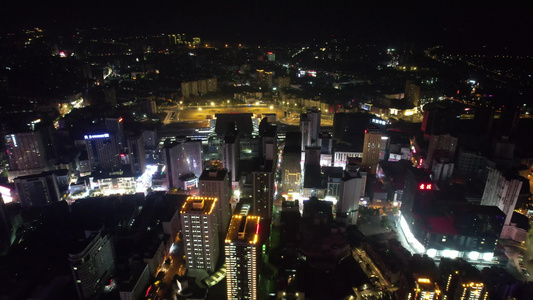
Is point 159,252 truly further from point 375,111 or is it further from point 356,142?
point 375,111

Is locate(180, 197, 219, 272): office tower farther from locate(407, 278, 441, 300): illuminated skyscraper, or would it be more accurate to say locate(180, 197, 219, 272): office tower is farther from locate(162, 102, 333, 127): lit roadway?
locate(162, 102, 333, 127): lit roadway

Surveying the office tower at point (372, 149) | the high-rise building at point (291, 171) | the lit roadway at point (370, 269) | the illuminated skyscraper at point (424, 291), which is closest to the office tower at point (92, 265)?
the high-rise building at point (291, 171)

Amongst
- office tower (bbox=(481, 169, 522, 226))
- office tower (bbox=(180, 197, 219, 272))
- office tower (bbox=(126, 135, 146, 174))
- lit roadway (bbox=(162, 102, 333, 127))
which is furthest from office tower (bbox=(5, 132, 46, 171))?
office tower (bbox=(481, 169, 522, 226))

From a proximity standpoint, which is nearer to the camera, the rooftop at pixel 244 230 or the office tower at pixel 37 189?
the rooftop at pixel 244 230

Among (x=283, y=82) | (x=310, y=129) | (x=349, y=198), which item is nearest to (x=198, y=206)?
(x=349, y=198)

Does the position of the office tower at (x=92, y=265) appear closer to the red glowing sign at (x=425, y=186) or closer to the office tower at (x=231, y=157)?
the office tower at (x=231, y=157)
